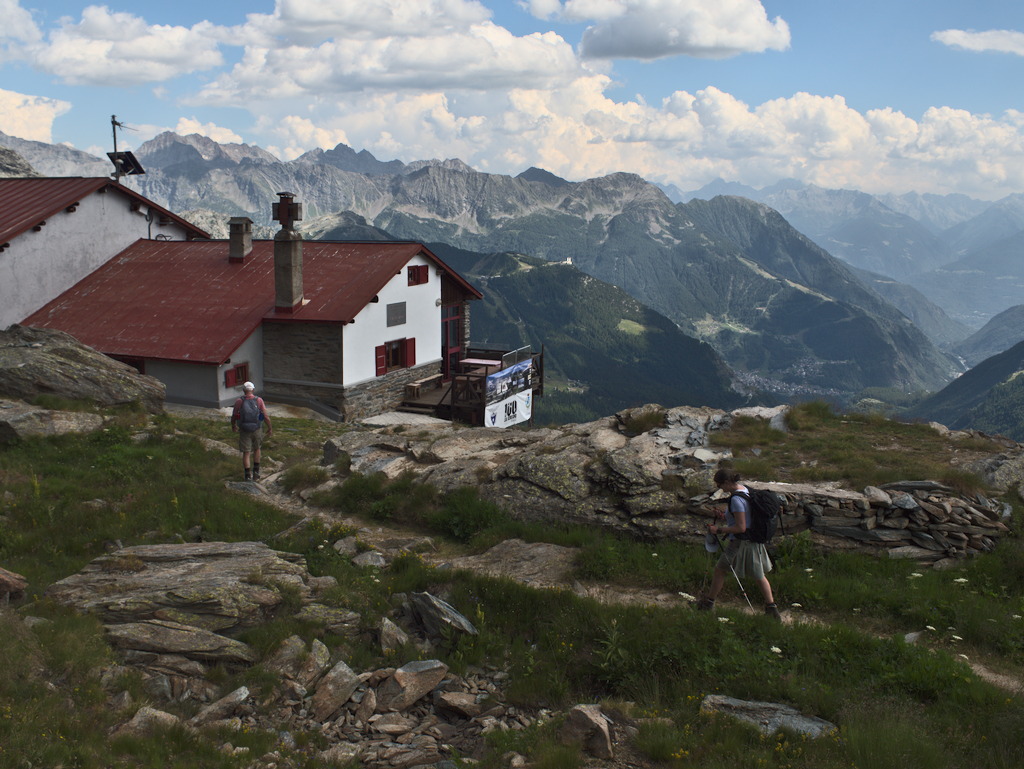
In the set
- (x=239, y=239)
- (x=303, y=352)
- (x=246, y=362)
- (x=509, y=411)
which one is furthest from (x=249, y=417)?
(x=239, y=239)

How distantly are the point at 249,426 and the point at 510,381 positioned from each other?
2294 centimetres

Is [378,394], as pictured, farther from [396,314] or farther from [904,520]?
[904,520]

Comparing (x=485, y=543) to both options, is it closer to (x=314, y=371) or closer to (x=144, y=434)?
(x=144, y=434)

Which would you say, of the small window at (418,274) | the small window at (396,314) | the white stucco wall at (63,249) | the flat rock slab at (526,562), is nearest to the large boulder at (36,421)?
the flat rock slab at (526,562)

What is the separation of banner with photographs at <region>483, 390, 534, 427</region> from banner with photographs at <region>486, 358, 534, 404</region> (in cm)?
27

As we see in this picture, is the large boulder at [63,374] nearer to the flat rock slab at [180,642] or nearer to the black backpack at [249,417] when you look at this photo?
the black backpack at [249,417]

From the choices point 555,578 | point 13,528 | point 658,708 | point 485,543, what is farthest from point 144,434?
point 658,708

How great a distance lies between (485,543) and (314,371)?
893 inches

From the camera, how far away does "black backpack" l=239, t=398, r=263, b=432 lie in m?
17.5

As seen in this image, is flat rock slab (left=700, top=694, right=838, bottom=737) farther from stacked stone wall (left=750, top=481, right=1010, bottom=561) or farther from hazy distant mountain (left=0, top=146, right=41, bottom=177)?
hazy distant mountain (left=0, top=146, right=41, bottom=177)

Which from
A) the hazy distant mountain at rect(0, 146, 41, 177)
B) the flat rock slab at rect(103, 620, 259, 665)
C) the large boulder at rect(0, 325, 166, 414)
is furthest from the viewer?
the hazy distant mountain at rect(0, 146, 41, 177)

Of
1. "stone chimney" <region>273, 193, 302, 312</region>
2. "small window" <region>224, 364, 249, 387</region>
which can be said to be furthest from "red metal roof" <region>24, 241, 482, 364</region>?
"small window" <region>224, 364, 249, 387</region>

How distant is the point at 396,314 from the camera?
37.8 m

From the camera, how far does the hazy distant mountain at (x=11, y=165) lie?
201 feet
